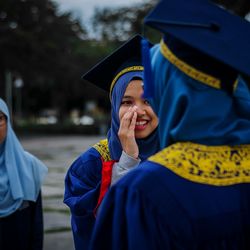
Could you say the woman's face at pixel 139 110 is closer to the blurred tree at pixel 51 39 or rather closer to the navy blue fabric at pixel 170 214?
the navy blue fabric at pixel 170 214

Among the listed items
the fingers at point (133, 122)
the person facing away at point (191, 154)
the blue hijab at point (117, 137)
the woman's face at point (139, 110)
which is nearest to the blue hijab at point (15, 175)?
the blue hijab at point (117, 137)

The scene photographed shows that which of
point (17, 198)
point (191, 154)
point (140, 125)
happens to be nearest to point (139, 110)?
point (140, 125)

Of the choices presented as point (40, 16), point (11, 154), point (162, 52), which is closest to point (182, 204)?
point (162, 52)

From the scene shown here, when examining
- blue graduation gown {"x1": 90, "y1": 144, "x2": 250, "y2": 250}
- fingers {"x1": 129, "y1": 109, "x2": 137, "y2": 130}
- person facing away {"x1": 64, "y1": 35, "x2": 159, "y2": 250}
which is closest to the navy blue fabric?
blue graduation gown {"x1": 90, "y1": 144, "x2": 250, "y2": 250}

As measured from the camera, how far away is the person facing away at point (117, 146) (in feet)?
7.26

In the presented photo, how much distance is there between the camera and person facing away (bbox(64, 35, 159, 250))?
7.26 ft

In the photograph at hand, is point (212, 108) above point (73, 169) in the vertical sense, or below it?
above

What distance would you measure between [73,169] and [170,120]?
3.87 ft

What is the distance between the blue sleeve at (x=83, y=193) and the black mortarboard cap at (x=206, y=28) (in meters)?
1.04

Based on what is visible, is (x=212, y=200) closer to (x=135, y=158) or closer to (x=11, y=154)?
(x=135, y=158)

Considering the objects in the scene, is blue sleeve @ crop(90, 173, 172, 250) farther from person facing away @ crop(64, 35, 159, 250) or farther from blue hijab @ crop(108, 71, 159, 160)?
blue hijab @ crop(108, 71, 159, 160)

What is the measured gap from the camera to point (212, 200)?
4.59ft

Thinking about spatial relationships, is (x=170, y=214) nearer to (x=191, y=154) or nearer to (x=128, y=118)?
(x=191, y=154)

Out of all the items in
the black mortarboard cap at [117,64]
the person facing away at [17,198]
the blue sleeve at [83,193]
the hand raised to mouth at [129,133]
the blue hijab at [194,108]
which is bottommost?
the person facing away at [17,198]
